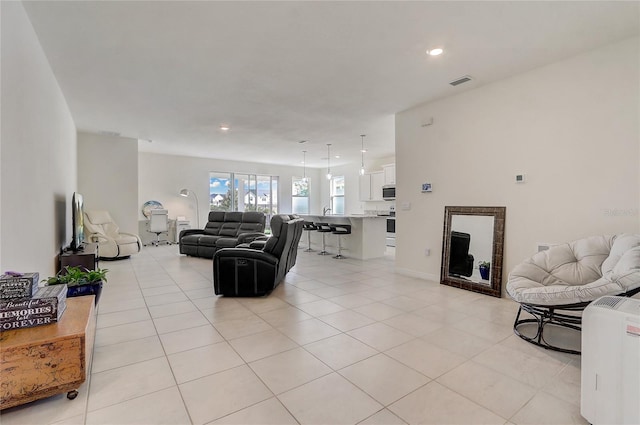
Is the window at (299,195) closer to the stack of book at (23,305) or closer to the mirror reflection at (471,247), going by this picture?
the mirror reflection at (471,247)

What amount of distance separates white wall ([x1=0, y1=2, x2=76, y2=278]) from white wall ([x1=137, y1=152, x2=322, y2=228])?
523cm

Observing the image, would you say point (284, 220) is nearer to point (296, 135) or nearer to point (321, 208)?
point (296, 135)

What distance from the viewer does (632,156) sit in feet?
9.61

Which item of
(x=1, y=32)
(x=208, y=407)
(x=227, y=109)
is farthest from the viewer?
(x=227, y=109)

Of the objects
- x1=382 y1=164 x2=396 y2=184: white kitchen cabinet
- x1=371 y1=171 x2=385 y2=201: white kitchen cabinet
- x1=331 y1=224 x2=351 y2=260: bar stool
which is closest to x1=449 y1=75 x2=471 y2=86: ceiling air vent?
x1=331 y1=224 x2=351 y2=260: bar stool

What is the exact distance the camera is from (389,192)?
927 centimetres

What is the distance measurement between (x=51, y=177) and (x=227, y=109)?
2.52m

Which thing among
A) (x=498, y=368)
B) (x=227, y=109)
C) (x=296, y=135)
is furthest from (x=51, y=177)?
(x=498, y=368)

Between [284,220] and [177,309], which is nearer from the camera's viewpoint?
[177,309]

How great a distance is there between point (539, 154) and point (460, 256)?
159 centimetres

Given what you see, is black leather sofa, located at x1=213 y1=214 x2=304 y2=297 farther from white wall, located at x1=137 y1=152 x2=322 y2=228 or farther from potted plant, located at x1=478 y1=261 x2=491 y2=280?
white wall, located at x1=137 y1=152 x2=322 y2=228

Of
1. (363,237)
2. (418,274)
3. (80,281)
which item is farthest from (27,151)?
(363,237)

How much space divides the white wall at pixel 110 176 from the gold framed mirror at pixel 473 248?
22.6ft

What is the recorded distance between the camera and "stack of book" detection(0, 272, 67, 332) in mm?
→ 1727
